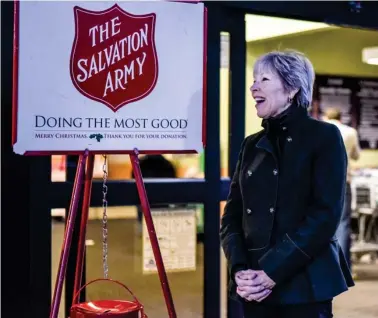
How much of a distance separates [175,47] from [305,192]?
2.67ft

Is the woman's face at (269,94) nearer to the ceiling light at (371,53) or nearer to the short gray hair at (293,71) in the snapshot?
the short gray hair at (293,71)

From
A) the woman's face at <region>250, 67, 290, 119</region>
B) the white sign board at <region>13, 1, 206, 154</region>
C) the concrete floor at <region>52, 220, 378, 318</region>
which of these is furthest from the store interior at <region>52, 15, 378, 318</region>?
the woman's face at <region>250, 67, 290, 119</region>

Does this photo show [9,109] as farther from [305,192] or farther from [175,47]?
[305,192]

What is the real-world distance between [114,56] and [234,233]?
82 cm

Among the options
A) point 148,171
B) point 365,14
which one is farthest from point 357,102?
point 148,171

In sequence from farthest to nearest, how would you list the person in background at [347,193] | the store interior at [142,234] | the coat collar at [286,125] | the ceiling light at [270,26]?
the person in background at [347,193], the ceiling light at [270,26], the store interior at [142,234], the coat collar at [286,125]

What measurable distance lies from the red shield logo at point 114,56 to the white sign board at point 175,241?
56.0 inches

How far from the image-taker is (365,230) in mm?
7426

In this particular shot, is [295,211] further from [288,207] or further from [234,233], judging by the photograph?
[234,233]

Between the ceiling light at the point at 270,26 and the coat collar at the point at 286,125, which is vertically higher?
the ceiling light at the point at 270,26

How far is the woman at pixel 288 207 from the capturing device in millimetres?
2197

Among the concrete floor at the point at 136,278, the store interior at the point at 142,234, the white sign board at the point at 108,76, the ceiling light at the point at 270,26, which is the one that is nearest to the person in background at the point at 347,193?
the store interior at the point at 142,234

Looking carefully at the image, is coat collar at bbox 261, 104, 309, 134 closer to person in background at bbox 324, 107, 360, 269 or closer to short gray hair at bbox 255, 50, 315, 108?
short gray hair at bbox 255, 50, 315, 108

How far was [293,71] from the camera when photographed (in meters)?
2.33
